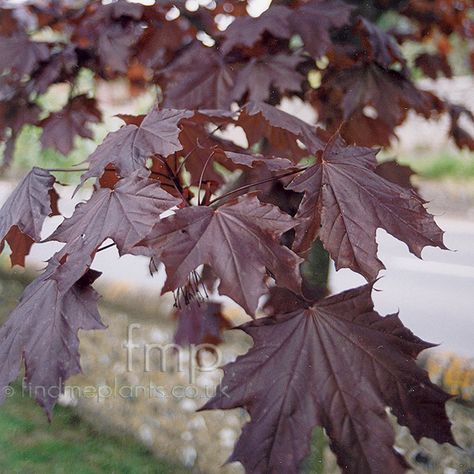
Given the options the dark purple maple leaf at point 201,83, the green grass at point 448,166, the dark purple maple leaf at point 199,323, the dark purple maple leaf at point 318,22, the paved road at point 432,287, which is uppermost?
the dark purple maple leaf at point 318,22

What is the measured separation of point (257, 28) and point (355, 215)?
0.60 metres

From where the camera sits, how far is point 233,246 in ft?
2.43

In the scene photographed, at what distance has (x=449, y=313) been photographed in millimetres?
2828

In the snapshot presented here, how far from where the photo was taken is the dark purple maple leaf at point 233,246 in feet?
2.34

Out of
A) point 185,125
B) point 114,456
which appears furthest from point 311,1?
point 114,456

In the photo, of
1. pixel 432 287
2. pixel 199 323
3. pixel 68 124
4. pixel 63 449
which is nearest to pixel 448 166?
pixel 432 287

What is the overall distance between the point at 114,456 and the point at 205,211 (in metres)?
1.85

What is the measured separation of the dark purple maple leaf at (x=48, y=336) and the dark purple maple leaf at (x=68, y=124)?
70 centimetres

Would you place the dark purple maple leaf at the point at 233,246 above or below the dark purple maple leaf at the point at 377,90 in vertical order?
above

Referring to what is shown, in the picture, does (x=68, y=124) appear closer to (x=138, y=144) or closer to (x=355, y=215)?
(x=138, y=144)

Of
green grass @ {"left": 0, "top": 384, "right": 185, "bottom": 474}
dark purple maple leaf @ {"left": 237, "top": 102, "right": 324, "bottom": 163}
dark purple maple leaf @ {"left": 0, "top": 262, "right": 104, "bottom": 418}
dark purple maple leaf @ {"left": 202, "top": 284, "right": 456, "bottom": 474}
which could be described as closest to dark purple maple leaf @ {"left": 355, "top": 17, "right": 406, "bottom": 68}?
dark purple maple leaf @ {"left": 237, "top": 102, "right": 324, "bottom": 163}

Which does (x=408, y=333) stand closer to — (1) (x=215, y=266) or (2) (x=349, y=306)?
(2) (x=349, y=306)

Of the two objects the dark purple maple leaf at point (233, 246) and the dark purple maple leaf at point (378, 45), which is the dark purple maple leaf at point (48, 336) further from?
the dark purple maple leaf at point (378, 45)

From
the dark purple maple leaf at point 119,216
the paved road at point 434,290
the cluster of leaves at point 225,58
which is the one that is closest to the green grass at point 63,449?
the paved road at point 434,290
